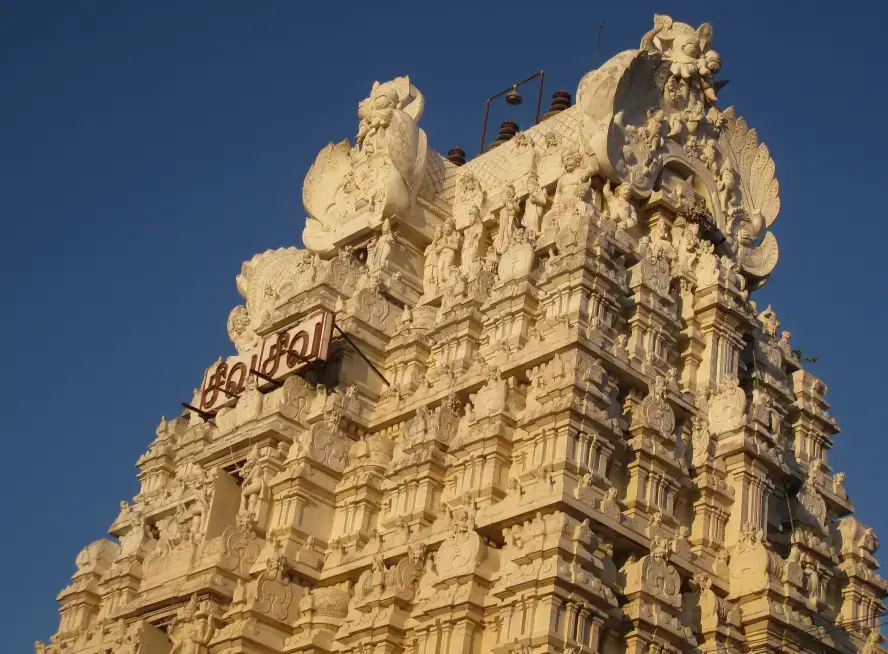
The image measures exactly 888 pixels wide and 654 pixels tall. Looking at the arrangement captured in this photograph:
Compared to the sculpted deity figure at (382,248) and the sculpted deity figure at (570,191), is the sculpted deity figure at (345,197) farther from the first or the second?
the sculpted deity figure at (570,191)

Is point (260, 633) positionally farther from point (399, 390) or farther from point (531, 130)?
point (531, 130)

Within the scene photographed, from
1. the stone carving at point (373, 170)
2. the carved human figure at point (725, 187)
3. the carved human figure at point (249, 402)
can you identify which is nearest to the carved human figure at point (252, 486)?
the carved human figure at point (249, 402)

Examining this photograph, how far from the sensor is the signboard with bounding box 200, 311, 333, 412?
41812mm

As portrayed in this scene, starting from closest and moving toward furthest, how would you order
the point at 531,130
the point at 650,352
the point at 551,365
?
1. the point at 551,365
2. the point at 650,352
3. the point at 531,130

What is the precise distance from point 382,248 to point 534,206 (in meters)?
5.05

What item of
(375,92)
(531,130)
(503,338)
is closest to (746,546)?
(503,338)

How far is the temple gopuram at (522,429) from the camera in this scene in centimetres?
3488

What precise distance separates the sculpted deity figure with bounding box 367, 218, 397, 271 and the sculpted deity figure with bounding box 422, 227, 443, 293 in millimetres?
1160

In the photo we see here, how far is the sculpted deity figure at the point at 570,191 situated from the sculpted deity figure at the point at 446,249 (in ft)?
12.2

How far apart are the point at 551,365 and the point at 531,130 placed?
499 inches

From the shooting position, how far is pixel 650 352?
130 ft

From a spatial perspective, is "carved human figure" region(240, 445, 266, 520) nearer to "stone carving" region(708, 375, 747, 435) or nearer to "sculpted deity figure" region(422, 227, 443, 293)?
"sculpted deity figure" region(422, 227, 443, 293)

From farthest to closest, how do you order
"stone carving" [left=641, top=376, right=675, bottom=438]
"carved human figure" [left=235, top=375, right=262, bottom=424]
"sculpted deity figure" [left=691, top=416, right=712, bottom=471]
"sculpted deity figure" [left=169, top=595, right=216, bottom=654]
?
"carved human figure" [left=235, top=375, right=262, bottom=424], "sculpted deity figure" [left=691, top=416, right=712, bottom=471], "sculpted deity figure" [left=169, top=595, right=216, bottom=654], "stone carving" [left=641, top=376, right=675, bottom=438]

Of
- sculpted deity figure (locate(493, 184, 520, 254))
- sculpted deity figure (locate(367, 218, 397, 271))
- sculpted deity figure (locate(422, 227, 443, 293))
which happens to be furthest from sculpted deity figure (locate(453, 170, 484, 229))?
sculpted deity figure (locate(367, 218, 397, 271))
